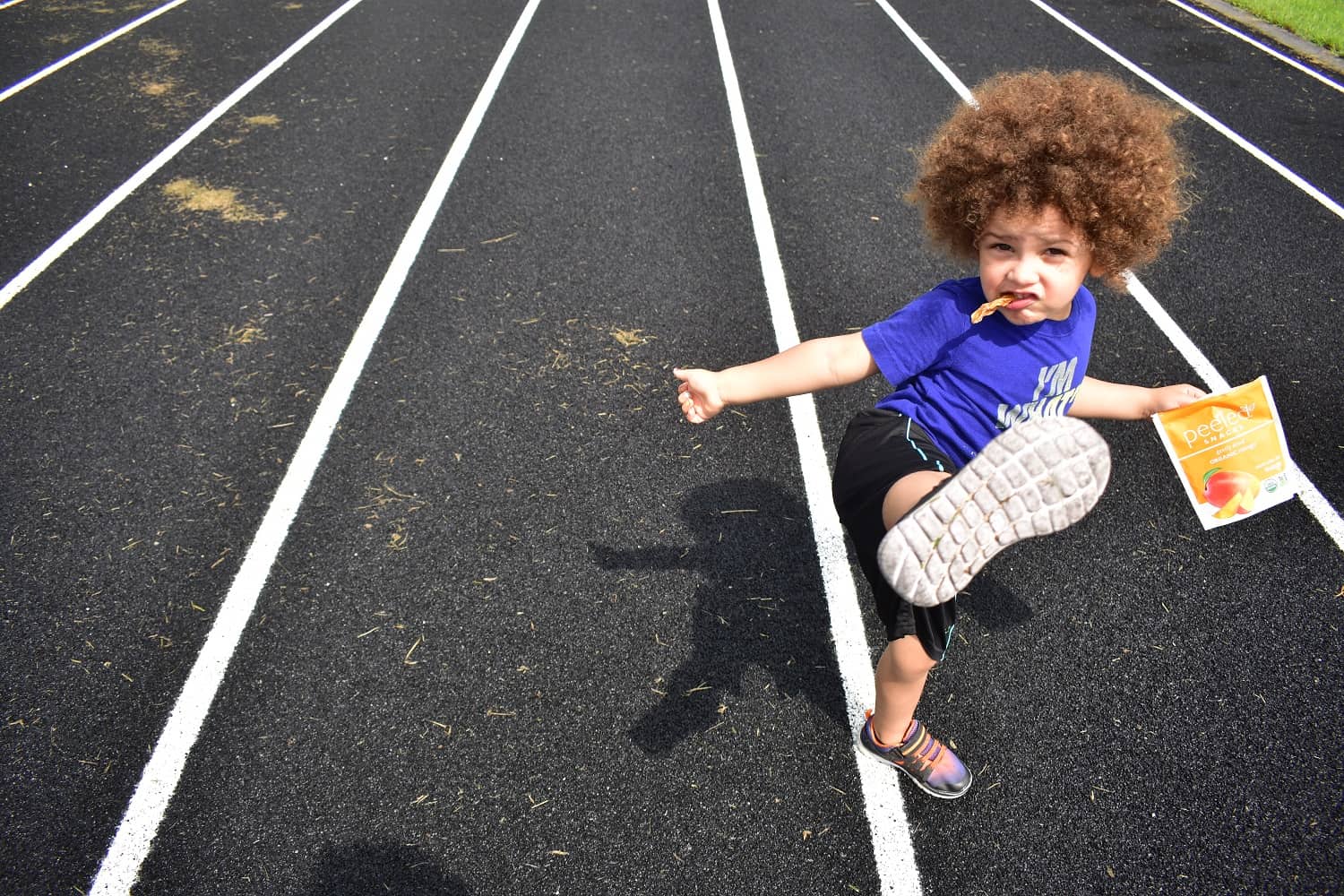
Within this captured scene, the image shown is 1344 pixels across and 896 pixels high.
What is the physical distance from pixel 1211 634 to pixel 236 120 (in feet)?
26.9

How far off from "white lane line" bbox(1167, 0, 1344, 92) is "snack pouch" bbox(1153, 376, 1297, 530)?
348 inches

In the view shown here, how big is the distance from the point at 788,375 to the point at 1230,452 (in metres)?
1.20

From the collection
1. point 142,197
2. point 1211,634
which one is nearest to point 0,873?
point 1211,634

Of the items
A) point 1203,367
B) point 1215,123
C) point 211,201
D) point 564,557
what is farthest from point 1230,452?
point 1215,123

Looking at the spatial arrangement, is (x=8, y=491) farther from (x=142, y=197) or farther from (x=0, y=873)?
(x=142, y=197)

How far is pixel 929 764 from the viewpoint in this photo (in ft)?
9.02

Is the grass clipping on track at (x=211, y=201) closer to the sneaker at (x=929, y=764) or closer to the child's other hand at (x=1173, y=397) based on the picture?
the sneaker at (x=929, y=764)

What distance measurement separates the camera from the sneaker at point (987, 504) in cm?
194

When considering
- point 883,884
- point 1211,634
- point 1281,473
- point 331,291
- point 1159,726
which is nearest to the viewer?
point 1281,473

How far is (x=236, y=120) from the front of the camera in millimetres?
7699

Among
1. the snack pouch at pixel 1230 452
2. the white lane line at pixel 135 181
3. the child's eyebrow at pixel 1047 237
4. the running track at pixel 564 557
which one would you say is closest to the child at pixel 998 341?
the child's eyebrow at pixel 1047 237

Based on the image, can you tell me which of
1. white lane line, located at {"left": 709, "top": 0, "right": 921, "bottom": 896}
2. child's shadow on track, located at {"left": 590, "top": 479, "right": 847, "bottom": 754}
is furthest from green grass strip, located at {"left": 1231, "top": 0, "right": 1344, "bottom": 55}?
child's shadow on track, located at {"left": 590, "top": 479, "right": 847, "bottom": 754}

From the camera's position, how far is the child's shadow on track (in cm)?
306

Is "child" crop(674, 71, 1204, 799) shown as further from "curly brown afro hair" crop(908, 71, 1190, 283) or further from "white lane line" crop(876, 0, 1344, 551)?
"white lane line" crop(876, 0, 1344, 551)
